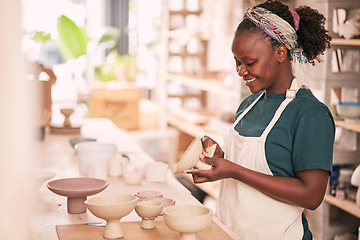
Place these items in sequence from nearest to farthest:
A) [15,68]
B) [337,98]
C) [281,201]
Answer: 1. [15,68]
2. [281,201]
3. [337,98]

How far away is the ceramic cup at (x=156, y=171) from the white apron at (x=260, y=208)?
49cm

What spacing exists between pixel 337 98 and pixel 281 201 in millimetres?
1672

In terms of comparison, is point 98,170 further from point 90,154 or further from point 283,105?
point 283,105

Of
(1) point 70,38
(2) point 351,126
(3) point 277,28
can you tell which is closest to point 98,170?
(3) point 277,28

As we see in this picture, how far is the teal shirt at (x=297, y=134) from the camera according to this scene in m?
1.45

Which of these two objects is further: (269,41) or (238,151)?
(238,151)

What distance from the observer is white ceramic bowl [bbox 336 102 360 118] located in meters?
2.81

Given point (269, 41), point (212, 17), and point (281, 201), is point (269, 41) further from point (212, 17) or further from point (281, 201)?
point (212, 17)

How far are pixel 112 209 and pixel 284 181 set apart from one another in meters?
0.53

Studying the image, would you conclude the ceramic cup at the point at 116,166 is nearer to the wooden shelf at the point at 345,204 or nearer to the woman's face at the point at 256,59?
the woman's face at the point at 256,59

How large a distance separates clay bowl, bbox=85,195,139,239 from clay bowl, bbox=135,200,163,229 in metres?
0.05

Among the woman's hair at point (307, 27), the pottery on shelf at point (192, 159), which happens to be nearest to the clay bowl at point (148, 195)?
the pottery on shelf at point (192, 159)

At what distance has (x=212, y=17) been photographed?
436 cm

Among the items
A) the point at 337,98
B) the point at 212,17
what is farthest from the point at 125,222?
the point at 212,17
